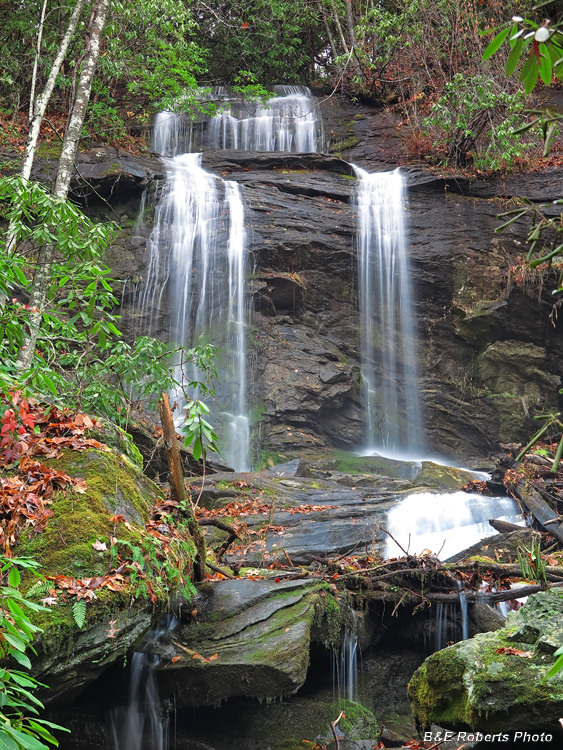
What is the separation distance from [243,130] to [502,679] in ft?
53.9

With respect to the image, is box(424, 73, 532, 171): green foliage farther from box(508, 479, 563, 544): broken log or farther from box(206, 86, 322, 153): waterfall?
box(508, 479, 563, 544): broken log

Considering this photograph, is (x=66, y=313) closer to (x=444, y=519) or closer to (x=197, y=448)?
(x=197, y=448)

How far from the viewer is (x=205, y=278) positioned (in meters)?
13.2

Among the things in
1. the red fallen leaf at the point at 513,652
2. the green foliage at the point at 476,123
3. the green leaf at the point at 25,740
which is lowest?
the red fallen leaf at the point at 513,652

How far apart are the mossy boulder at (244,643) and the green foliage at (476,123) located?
11524mm

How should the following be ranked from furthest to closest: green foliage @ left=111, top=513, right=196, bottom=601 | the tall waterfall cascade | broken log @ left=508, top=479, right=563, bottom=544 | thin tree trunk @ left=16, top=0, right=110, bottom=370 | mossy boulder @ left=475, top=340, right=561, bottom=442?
mossy boulder @ left=475, top=340, right=561, bottom=442 < the tall waterfall cascade < broken log @ left=508, top=479, right=563, bottom=544 < thin tree trunk @ left=16, top=0, right=110, bottom=370 < green foliage @ left=111, top=513, right=196, bottom=601

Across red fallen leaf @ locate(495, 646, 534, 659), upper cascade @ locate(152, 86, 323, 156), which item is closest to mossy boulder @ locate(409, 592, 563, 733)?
red fallen leaf @ locate(495, 646, 534, 659)

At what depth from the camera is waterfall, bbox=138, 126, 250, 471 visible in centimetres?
1276

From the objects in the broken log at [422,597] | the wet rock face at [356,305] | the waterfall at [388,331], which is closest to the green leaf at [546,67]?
the broken log at [422,597]

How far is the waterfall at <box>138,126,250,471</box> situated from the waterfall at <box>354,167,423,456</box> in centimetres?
297

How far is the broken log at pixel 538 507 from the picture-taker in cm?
679

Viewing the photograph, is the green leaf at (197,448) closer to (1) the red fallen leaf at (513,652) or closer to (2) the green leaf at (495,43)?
(1) the red fallen leaf at (513,652)

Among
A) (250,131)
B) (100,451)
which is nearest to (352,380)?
(250,131)

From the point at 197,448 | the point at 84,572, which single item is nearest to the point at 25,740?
the point at 84,572
